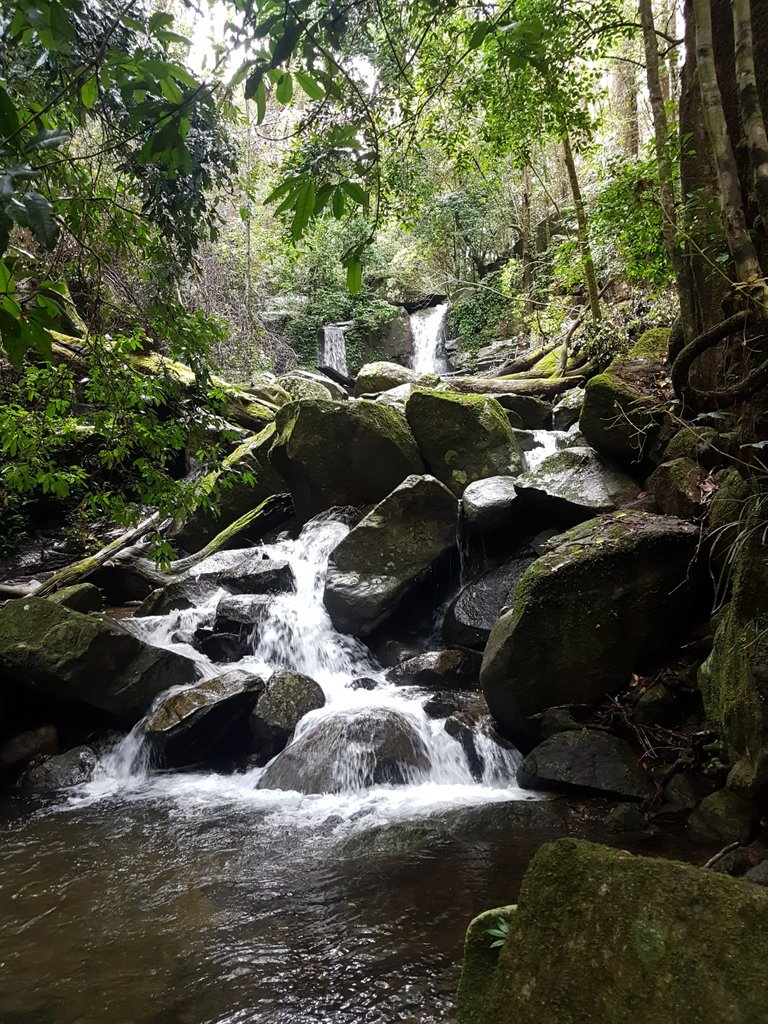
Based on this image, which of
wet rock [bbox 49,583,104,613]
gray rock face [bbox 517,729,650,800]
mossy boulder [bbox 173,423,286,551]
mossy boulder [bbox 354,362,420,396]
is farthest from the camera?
mossy boulder [bbox 354,362,420,396]

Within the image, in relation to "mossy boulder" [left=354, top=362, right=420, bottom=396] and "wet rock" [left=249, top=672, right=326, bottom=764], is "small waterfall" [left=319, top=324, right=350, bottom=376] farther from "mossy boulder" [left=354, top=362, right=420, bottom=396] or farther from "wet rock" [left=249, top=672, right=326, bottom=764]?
"wet rock" [left=249, top=672, right=326, bottom=764]

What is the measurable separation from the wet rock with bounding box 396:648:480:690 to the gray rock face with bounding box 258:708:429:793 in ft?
3.28

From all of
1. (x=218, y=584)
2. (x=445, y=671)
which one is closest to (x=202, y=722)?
(x=445, y=671)

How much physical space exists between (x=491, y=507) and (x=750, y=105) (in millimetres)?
5103

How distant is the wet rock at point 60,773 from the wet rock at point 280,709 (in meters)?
1.78

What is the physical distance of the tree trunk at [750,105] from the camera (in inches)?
120

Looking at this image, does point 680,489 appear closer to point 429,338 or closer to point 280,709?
point 280,709

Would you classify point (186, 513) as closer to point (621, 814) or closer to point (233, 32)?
point (233, 32)

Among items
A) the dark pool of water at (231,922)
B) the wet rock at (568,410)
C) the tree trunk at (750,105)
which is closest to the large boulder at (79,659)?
the dark pool of water at (231,922)

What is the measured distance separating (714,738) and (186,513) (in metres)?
4.14

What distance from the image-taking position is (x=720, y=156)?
3.49 metres

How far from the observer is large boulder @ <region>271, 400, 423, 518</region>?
31.3 ft

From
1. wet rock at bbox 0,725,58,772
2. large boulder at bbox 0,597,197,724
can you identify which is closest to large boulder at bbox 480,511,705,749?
large boulder at bbox 0,597,197,724

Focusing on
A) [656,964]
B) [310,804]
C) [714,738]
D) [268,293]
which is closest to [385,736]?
[310,804]
